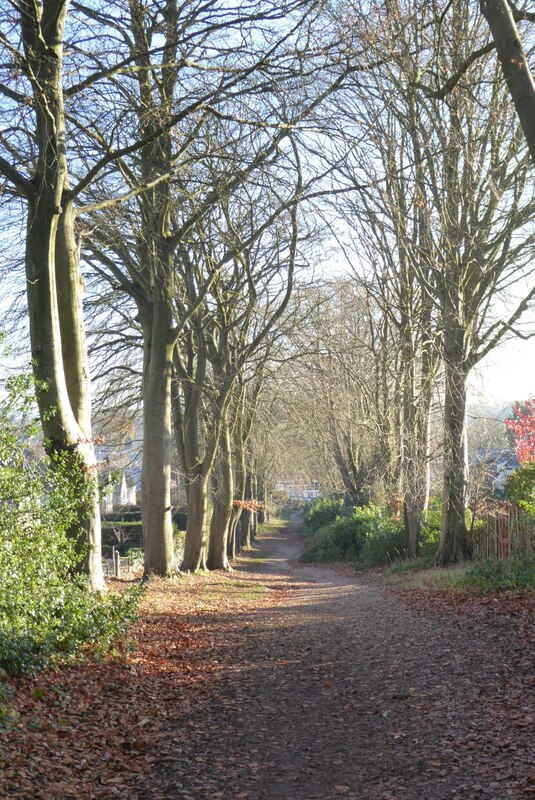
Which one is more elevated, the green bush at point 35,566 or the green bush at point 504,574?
the green bush at point 35,566

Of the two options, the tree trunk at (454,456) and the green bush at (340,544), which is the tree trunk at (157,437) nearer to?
the tree trunk at (454,456)

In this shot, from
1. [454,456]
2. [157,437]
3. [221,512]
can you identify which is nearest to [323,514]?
[221,512]

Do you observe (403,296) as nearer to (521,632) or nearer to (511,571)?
(511,571)

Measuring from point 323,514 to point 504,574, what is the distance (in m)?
36.0

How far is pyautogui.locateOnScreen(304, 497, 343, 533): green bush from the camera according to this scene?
4709cm

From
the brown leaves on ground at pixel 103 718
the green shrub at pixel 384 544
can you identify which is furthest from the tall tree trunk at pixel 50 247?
the green shrub at pixel 384 544

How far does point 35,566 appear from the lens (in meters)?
7.87

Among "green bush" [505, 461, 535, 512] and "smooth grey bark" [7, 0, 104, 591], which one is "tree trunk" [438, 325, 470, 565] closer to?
"green bush" [505, 461, 535, 512]

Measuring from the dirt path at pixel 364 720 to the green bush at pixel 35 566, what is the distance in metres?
1.48

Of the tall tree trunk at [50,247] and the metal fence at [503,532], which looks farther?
the metal fence at [503,532]

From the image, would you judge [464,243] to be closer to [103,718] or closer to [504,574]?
[504,574]

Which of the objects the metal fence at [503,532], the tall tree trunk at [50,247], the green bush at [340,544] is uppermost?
the tall tree trunk at [50,247]

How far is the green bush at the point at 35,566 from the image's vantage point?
24.0ft

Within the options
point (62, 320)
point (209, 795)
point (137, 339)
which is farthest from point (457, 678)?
point (137, 339)
